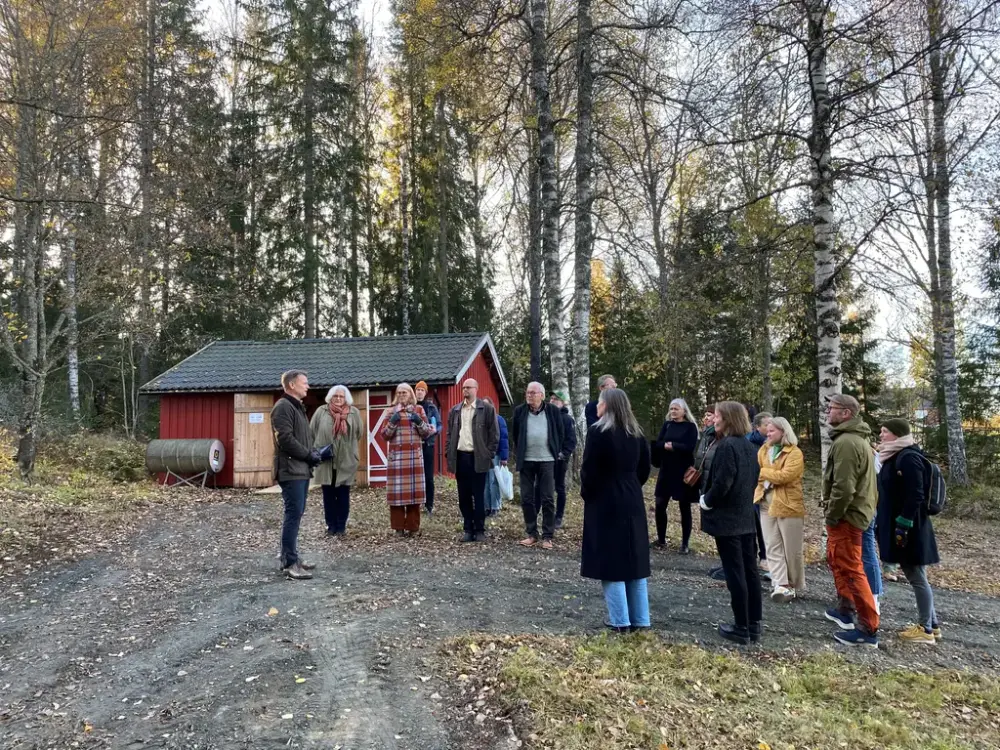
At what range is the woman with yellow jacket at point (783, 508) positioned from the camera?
17.7ft

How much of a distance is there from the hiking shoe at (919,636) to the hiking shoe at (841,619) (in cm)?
35

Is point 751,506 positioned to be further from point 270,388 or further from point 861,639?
point 270,388


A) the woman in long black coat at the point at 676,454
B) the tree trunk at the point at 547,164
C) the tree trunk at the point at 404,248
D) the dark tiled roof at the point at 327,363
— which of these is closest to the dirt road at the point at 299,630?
the woman in long black coat at the point at 676,454

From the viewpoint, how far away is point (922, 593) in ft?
15.4

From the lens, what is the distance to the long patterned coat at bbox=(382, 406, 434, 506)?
689 centimetres

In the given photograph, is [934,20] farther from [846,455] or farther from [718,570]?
[718,570]

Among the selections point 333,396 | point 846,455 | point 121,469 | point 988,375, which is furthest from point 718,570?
point 988,375

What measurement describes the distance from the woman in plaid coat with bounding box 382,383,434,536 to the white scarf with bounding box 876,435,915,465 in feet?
13.9

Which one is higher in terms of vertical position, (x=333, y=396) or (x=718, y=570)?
(x=333, y=396)

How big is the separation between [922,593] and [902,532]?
1.80 feet

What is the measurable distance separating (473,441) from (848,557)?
12.3 ft

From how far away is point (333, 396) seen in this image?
6918mm

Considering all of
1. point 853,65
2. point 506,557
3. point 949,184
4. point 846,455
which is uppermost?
point 853,65

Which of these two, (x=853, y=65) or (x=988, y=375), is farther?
(x=988, y=375)
